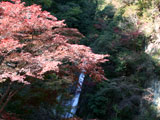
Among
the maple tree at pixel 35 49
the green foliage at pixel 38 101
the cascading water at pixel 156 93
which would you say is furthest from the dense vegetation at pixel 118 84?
the maple tree at pixel 35 49

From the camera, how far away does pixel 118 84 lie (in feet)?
23.4

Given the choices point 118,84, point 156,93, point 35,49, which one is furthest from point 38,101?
point 156,93

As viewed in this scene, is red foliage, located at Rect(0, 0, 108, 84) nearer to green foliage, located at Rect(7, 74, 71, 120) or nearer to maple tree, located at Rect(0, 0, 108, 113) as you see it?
maple tree, located at Rect(0, 0, 108, 113)

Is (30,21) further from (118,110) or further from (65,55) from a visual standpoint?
(118,110)

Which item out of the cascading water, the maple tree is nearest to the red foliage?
the maple tree

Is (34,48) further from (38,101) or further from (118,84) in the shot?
(118,84)

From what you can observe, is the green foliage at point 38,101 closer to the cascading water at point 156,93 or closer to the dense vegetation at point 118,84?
the dense vegetation at point 118,84

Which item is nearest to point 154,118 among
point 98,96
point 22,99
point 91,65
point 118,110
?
point 118,110

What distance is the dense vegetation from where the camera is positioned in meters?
5.06

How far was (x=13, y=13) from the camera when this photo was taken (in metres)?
3.73

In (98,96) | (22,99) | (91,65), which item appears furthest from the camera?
(98,96)

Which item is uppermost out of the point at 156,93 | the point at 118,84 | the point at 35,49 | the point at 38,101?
→ the point at 35,49

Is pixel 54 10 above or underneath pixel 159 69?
above

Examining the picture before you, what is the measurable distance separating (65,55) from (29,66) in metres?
0.80
